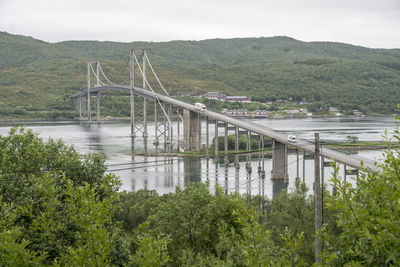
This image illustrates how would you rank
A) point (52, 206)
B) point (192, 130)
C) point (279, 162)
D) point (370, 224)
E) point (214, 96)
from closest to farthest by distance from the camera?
point (370, 224) < point (52, 206) < point (279, 162) < point (192, 130) < point (214, 96)

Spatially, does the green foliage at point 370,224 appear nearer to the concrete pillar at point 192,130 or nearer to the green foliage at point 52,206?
the green foliage at point 52,206

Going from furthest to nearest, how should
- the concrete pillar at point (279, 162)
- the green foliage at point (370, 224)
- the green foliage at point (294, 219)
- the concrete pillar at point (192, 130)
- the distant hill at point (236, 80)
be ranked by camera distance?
the distant hill at point (236, 80), the concrete pillar at point (192, 130), the concrete pillar at point (279, 162), the green foliage at point (294, 219), the green foliage at point (370, 224)

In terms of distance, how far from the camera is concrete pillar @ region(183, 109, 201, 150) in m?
48.7

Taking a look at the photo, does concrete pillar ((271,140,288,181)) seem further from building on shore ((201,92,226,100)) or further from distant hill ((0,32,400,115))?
distant hill ((0,32,400,115))

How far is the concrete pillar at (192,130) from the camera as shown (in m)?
48.7

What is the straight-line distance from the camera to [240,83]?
127000 mm

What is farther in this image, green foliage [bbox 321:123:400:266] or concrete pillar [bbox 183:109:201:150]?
concrete pillar [bbox 183:109:201:150]

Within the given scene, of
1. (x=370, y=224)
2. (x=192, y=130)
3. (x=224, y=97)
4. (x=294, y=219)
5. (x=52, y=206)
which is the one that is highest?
(x=224, y=97)

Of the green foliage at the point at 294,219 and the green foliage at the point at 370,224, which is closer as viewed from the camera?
the green foliage at the point at 370,224

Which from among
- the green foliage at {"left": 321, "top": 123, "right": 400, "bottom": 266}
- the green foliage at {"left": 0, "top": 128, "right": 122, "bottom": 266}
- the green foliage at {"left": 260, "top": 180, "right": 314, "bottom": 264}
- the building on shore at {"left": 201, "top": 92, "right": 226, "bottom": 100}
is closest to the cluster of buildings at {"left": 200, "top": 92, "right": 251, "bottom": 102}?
the building on shore at {"left": 201, "top": 92, "right": 226, "bottom": 100}

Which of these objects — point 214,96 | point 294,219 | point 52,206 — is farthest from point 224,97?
point 52,206

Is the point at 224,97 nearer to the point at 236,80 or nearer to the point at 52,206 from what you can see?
the point at 236,80

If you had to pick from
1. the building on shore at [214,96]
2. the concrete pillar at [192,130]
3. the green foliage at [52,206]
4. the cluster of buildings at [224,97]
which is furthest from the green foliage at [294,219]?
the building on shore at [214,96]

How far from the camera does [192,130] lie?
49062 millimetres
